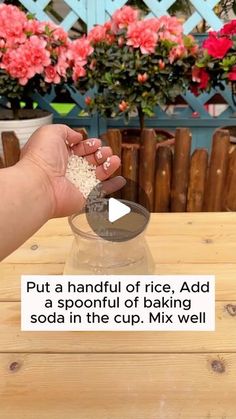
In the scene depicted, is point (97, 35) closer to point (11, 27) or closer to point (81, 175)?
point (11, 27)

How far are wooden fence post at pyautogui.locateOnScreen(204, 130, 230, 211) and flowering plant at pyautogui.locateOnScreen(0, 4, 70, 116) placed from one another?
81 centimetres

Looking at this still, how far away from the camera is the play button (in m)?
0.77

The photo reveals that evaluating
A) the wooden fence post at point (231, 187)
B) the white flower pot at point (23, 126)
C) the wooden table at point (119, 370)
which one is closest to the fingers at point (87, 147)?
the wooden table at point (119, 370)

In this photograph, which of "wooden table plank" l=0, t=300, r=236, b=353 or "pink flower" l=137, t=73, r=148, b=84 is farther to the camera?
"pink flower" l=137, t=73, r=148, b=84

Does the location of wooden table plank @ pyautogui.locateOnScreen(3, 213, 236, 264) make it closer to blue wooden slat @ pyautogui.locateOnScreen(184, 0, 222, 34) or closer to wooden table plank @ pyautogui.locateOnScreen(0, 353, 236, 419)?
wooden table plank @ pyautogui.locateOnScreen(0, 353, 236, 419)

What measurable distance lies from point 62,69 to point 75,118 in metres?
0.48

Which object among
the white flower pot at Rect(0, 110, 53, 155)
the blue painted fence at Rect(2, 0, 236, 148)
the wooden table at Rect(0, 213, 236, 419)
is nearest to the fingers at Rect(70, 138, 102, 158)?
the wooden table at Rect(0, 213, 236, 419)

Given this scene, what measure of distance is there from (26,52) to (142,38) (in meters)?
0.46

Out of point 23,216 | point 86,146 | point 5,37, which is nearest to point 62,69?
point 5,37

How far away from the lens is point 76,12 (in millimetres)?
2250

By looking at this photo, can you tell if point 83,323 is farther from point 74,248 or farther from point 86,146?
point 86,146

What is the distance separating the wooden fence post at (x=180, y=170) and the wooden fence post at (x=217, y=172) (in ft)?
0.24

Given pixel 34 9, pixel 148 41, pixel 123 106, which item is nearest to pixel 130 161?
pixel 123 106

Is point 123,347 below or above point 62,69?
below
